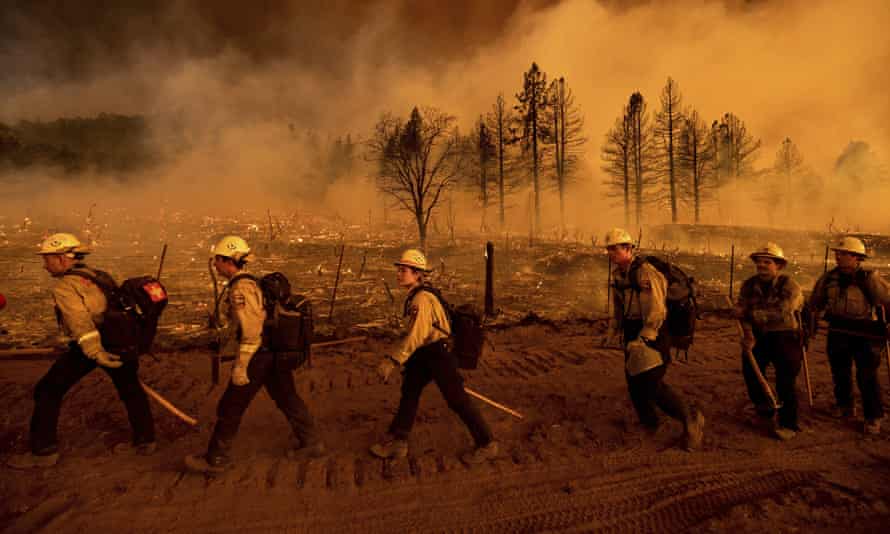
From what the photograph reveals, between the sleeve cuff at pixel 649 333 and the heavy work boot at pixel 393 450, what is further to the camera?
the heavy work boot at pixel 393 450

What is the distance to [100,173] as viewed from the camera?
43.1m

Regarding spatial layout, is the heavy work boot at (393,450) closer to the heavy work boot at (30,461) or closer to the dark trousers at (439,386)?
the dark trousers at (439,386)

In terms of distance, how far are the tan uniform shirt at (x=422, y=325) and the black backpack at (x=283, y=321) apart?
2.87ft

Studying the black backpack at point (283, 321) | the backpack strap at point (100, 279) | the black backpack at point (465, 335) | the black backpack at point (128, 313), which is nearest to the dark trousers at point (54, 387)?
the black backpack at point (128, 313)

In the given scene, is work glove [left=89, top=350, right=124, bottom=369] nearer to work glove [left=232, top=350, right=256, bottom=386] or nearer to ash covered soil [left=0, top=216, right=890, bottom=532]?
ash covered soil [left=0, top=216, right=890, bottom=532]

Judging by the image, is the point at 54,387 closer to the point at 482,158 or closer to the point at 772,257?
the point at 772,257

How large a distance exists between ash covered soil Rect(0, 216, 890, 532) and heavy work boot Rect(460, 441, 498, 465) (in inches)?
3.3

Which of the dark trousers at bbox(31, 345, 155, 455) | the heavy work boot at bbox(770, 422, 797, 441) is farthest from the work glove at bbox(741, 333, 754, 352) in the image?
the dark trousers at bbox(31, 345, 155, 455)

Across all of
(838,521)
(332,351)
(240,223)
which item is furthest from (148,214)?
(838,521)

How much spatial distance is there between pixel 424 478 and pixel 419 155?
55.6ft

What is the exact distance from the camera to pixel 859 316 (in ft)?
17.1

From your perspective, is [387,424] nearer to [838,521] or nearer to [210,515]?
[210,515]

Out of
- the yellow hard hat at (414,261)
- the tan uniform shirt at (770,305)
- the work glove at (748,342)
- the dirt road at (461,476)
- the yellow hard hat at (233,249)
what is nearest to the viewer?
the dirt road at (461,476)

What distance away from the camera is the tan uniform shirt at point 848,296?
16.9 feet
